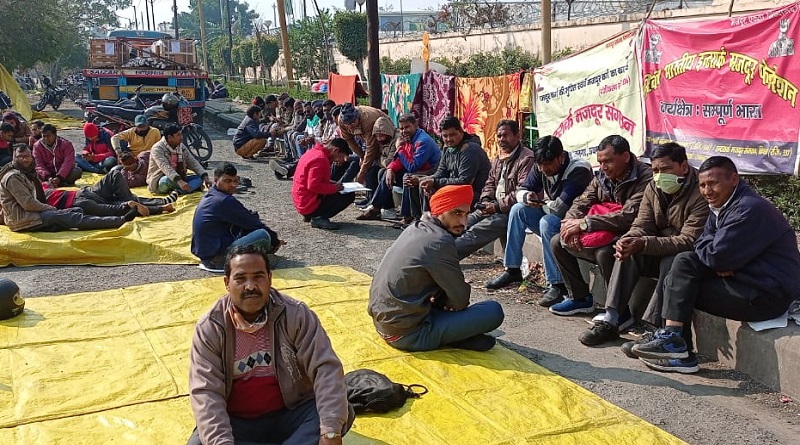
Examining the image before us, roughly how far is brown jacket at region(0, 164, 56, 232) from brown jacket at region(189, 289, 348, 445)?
216 inches

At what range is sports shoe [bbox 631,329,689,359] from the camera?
4535 millimetres

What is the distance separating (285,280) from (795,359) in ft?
13.3

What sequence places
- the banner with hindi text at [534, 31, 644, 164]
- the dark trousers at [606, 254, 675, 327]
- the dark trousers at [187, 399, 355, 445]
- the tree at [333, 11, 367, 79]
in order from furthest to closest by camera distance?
the tree at [333, 11, 367, 79] < the banner with hindi text at [534, 31, 644, 164] < the dark trousers at [606, 254, 675, 327] < the dark trousers at [187, 399, 355, 445]

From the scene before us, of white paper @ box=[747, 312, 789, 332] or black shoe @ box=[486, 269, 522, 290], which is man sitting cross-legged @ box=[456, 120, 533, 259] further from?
white paper @ box=[747, 312, 789, 332]

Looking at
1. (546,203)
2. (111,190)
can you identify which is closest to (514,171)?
(546,203)

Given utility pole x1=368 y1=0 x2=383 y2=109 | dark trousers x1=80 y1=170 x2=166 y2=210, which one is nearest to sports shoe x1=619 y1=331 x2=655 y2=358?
dark trousers x1=80 y1=170 x2=166 y2=210

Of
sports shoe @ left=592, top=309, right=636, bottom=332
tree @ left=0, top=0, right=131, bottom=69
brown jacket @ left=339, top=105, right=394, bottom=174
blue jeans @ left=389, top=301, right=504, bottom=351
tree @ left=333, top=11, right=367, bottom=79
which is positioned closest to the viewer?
blue jeans @ left=389, top=301, right=504, bottom=351

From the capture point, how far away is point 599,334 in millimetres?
5023

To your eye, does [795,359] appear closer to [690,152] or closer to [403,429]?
[403,429]

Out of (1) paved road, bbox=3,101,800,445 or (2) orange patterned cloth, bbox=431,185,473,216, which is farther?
(2) orange patterned cloth, bbox=431,185,473,216

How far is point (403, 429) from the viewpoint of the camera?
12.4 feet

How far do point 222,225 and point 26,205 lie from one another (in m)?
2.35

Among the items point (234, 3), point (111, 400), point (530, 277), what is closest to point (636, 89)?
point (530, 277)

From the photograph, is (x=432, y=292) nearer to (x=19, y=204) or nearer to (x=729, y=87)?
(x=729, y=87)
